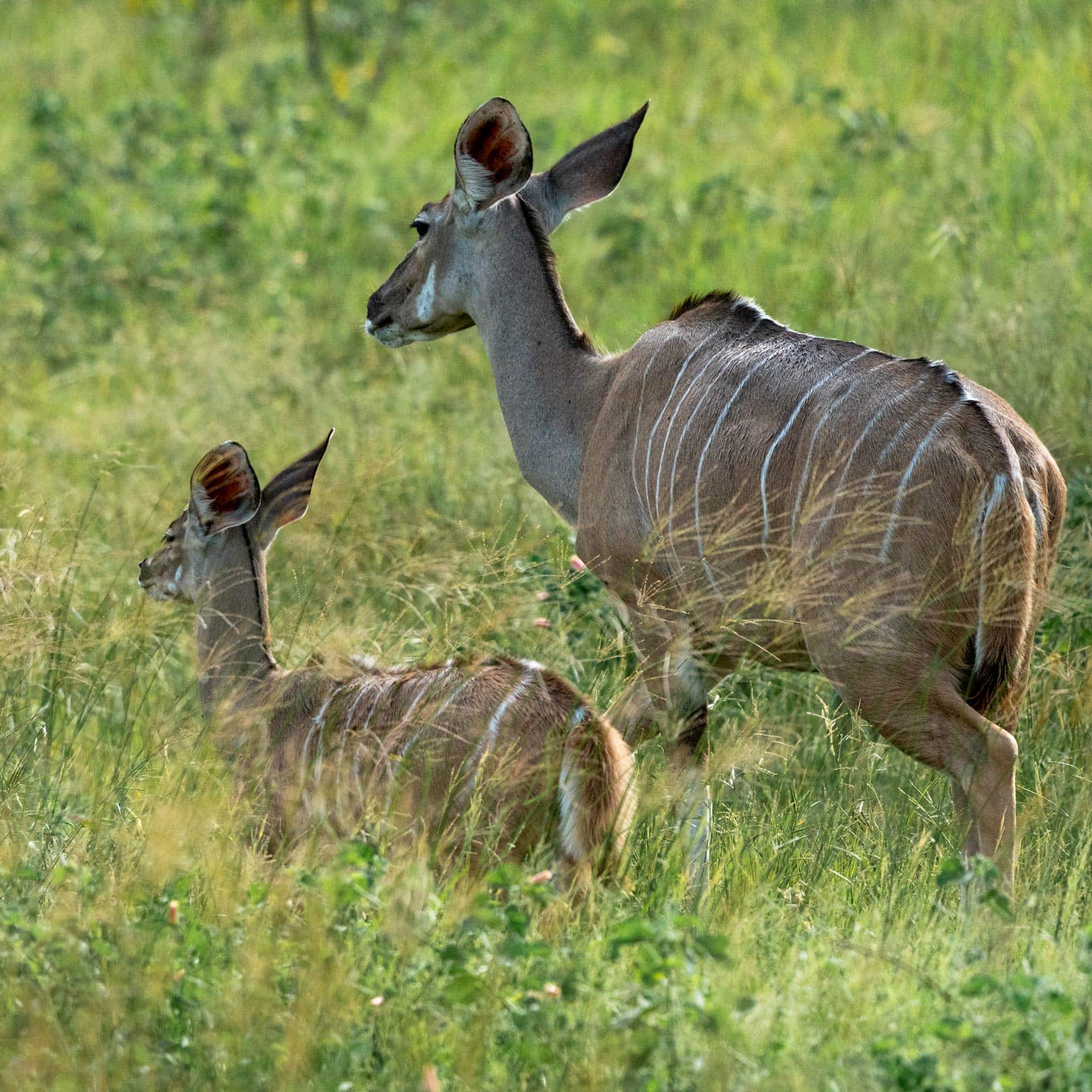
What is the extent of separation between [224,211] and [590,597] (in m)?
5.03

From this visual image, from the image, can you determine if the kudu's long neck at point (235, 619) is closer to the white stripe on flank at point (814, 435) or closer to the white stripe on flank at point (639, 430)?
the white stripe on flank at point (639, 430)

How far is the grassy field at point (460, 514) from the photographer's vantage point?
3066mm

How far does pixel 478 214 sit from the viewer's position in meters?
5.45

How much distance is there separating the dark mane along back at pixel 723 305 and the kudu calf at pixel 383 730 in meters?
1.04

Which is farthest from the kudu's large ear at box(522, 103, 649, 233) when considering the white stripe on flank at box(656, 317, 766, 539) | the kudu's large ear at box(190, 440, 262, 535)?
the kudu's large ear at box(190, 440, 262, 535)

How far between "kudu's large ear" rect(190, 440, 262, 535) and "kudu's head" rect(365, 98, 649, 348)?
3.51ft

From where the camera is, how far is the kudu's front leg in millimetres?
4449

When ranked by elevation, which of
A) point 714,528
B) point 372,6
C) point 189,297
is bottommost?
point 714,528

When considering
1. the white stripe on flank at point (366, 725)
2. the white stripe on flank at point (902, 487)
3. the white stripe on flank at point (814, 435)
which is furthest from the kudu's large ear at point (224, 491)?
the white stripe on flank at point (902, 487)

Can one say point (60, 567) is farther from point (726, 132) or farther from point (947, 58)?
point (947, 58)

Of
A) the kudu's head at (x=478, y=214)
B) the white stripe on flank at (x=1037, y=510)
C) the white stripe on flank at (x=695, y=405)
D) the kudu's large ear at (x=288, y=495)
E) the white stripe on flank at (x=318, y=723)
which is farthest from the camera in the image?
the kudu's head at (x=478, y=214)

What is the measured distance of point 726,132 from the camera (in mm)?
10781

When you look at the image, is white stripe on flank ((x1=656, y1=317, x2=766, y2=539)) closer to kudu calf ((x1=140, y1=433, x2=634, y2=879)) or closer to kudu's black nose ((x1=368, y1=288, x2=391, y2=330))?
kudu calf ((x1=140, y1=433, x2=634, y2=879))

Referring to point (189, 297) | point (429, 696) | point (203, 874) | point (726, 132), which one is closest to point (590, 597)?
point (429, 696)
